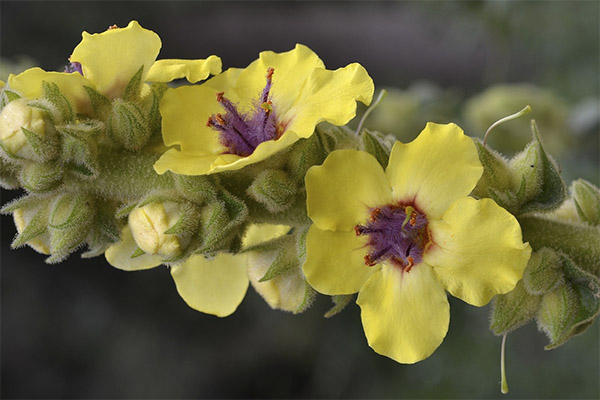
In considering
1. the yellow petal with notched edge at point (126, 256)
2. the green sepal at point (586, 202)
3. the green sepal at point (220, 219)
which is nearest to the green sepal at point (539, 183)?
the green sepal at point (586, 202)

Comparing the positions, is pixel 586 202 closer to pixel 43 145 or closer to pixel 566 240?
pixel 566 240

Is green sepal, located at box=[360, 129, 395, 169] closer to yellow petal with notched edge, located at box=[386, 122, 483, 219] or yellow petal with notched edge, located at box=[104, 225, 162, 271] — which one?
yellow petal with notched edge, located at box=[386, 122, 483, 219]

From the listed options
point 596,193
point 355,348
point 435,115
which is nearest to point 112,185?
point 596,193

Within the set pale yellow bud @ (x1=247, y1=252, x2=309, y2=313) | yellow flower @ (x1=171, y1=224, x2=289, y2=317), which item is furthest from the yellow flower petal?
pale yellow bud @ (x1=247, y1=252, x2=309, y2=313)

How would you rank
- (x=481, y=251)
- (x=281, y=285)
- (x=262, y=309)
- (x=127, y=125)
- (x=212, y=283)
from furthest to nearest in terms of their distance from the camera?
(x=262, y=309) → (x=212, y=283) → (x=281, y=285) → (x=127, y=125) → (x=481, y=251)

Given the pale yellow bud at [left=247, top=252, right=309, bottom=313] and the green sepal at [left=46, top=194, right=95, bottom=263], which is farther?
the pale yellow bud at [left=247, top=252, right=309, bottom=313]

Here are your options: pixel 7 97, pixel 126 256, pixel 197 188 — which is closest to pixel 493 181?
pixel 197 188

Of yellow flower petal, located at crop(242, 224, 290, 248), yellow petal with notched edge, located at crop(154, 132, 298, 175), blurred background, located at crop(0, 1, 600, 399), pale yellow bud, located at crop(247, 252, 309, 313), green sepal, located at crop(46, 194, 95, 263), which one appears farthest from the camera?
blurred background, located at crop(0, 1, 600, 399)

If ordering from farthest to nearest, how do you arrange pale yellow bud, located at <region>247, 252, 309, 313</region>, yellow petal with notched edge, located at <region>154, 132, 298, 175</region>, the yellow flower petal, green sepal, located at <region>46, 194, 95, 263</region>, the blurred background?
the blurred background < the yellow flower petal < pale yellow bud, located at <region>247, 252, 309, 313</region> < green sepal, located at <region>46, 194, 95, 263</region> < yellow petal with notched edge, located at <region>154, 132, 298, 175</region>
